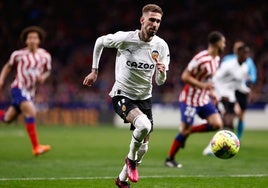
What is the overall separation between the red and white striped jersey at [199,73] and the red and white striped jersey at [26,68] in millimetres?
3283

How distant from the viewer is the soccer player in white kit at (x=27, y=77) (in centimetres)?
1236

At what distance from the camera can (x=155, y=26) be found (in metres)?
7.58

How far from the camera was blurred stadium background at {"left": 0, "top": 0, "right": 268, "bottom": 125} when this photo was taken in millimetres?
25359

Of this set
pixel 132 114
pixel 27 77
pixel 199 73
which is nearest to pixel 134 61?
pixel 132 114

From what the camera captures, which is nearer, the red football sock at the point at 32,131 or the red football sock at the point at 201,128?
the red football sock at the point at 201,128

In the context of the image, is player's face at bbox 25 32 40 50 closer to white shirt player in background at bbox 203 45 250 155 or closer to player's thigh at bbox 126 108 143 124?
white shirt player in background at bbox 203 45 250 155

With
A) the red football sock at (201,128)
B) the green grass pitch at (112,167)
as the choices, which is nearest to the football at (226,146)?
the green grass pitch at (112,167)

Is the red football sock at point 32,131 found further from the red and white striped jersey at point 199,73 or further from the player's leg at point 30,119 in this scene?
the red and white striped jersey at point 199,73

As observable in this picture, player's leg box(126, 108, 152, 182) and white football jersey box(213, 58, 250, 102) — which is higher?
player's leg box(126, 108, 152, 182)

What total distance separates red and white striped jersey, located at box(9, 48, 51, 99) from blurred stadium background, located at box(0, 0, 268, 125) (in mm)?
12181

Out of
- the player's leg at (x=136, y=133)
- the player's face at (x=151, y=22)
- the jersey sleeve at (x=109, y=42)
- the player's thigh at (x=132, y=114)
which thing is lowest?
the player's leg at (x=136, y=133)

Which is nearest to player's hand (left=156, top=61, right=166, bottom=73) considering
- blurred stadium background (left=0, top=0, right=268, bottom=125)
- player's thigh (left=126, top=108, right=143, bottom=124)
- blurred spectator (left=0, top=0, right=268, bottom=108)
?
player's thigh (left=126, top=108, right=143, bottom=124)

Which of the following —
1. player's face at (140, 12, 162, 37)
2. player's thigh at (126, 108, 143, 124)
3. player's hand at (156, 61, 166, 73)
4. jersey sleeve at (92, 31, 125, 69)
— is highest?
player's face at (140, 12, 162, 37)

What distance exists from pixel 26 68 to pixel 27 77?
19 cm
